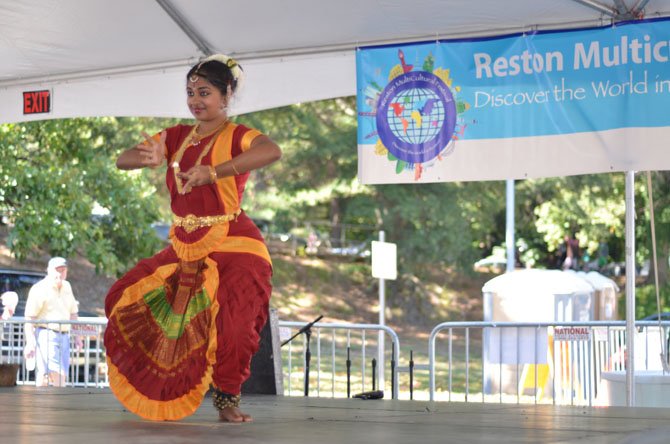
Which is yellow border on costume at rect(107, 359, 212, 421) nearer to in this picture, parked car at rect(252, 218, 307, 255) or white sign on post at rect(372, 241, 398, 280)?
white sign on post at rect(372, 241, 398, 280)

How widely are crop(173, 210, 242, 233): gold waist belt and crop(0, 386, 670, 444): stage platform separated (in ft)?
2.64

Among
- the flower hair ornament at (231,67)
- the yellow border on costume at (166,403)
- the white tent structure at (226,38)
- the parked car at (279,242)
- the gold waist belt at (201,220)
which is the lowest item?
the yellow border on costume at (166,403)

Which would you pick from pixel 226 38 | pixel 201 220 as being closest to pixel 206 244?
pixel 201 220

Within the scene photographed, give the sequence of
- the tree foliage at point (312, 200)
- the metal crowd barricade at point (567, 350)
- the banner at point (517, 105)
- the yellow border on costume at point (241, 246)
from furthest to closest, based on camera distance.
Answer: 1. the tree foliage at point (312, 200)
2. the metal crowd barricade at point (567, 350)
3. the banner at point (517, 105)
4. the yellow border on costume at point (241, 246)

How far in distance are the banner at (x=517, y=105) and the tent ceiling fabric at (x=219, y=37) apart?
0.38 ft

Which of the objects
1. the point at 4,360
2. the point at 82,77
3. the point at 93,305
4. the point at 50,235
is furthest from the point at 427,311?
the point at 82,77

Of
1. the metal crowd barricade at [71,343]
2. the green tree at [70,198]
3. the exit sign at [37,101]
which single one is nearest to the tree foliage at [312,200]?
the green tree at [70,198]

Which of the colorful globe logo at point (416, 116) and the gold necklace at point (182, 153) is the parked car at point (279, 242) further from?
the gold necklace at point (182, 153)

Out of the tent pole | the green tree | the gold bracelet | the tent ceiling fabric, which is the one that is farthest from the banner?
the green tree

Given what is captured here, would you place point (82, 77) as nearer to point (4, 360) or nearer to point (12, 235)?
point (4, 360)

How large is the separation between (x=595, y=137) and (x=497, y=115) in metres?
0.62

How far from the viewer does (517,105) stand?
6785 mm

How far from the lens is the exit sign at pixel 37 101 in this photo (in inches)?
319

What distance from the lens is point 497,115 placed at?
6848mm
